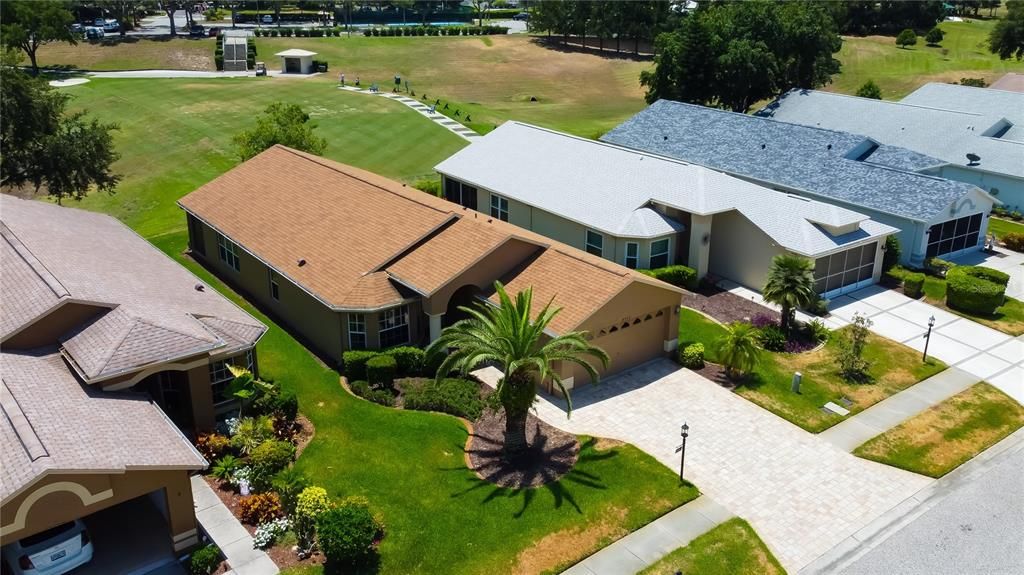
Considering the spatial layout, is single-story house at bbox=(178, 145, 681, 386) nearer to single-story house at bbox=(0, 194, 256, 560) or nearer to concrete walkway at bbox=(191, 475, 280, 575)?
single-story house at bbox=(0, 194, 256, 560)

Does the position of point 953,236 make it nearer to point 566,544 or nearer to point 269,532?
point 566,544

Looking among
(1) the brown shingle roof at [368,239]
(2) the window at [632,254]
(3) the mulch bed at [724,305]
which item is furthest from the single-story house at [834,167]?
(1) the brown shingle roof at [368,239]

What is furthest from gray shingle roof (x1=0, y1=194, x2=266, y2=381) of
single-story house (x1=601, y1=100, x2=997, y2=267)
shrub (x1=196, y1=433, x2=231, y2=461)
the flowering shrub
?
single-story house (x1=601, y1=100, x2=997, y2=267)

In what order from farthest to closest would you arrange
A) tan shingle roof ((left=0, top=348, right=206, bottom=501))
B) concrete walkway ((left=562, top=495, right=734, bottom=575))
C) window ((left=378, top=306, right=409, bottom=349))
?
window ((left=378, top=306, right=409, bottom=349)) < concrete walkway ((left=562, top=495, right=734, bottom=575)) < tan shingle roof ((left=0, top=348, right=206, bottom=501))

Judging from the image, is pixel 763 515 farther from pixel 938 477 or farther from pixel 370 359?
pixel 370 359

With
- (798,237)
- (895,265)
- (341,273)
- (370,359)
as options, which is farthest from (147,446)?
(895,265)

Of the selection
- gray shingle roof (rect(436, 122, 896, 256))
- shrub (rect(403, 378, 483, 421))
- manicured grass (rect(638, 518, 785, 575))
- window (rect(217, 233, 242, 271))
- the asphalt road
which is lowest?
the asphalt road
